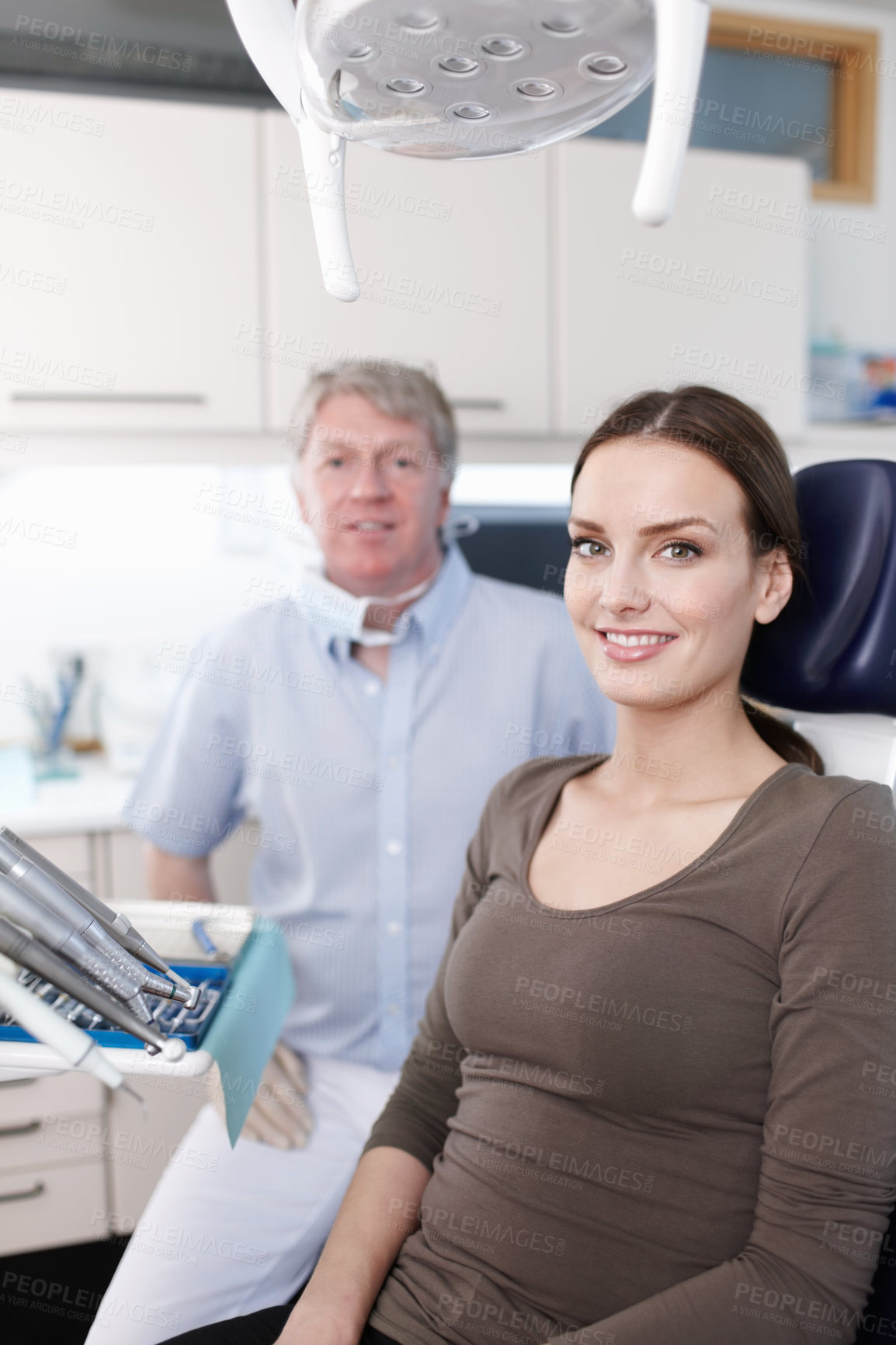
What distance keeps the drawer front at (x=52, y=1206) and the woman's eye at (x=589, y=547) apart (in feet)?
4.97

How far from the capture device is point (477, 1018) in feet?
3.41

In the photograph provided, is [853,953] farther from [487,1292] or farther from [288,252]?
[288,252]

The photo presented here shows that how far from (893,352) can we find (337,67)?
2509mm

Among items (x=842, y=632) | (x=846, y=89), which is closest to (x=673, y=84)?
(x=842, y=632)

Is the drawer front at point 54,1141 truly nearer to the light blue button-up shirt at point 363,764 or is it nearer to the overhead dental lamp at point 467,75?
the light blue button-up shirt at point 363,764

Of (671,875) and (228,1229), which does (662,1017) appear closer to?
(671,875)

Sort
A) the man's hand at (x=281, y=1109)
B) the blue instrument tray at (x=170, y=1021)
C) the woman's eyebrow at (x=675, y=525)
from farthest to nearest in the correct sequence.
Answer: the man's hand at (x=281, y=1109) < the woman's eyebrow at (x=675, y=525) < the blue instrument tray at (x=170, y=1021)

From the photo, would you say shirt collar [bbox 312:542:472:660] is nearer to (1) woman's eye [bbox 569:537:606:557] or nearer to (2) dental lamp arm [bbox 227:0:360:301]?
(1) woman's eye [bbox 569:537:606:557]

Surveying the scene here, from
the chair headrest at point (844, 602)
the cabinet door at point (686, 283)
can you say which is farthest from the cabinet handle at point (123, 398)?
the chair headrest at point (844, 602)

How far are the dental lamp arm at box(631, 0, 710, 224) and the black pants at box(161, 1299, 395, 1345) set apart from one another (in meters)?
0.95

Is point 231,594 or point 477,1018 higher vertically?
point 231,594

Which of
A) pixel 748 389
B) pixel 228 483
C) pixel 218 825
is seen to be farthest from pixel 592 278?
pixel 218 825

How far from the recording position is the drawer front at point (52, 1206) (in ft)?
6.26

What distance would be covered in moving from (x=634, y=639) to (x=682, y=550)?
10 cm
